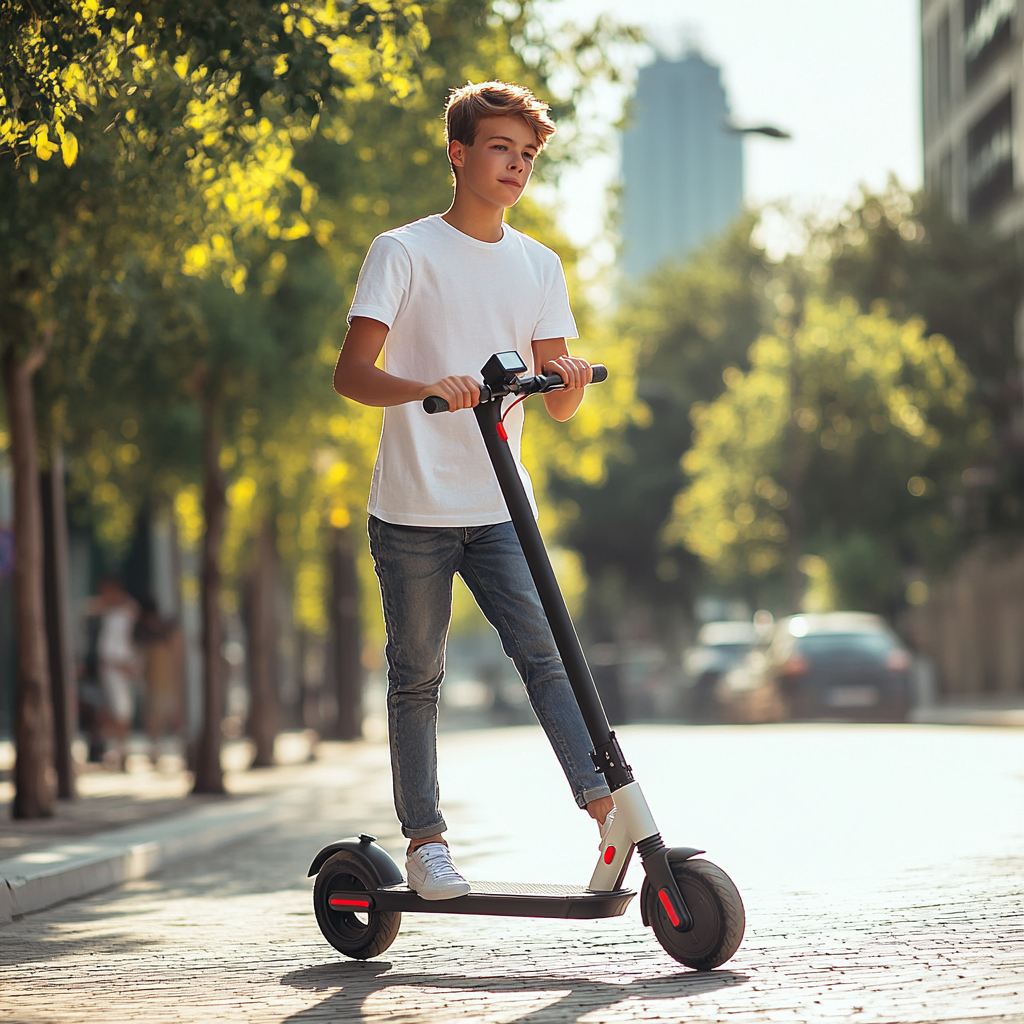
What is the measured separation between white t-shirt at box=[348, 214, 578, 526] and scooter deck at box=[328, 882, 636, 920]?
101cm

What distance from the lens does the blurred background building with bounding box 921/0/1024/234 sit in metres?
42.2

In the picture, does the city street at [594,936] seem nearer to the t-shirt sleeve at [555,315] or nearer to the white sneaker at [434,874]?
the white sneaker at [434,874]

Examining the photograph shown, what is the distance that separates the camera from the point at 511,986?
15.4 feet

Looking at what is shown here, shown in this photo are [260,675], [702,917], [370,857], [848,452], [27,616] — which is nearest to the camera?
[702,917]

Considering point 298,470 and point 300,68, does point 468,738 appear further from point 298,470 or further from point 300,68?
point 300,68

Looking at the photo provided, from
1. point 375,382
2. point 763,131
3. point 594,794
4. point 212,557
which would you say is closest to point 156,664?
point 212,557

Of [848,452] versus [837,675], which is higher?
[848,452]

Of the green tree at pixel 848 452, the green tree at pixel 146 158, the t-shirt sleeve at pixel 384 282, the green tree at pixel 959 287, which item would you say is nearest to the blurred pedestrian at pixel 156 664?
the green tree at pixel 146 158

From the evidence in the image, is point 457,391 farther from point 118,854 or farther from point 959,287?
point 959,287

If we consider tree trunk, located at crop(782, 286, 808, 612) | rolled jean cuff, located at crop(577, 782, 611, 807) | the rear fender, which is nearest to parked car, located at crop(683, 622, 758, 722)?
tree trunk, located at crop(782, 286, 808, 612)

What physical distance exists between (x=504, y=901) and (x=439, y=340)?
1.55 metres

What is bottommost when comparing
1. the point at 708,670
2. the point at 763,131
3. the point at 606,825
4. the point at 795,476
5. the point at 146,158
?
the point at 708,670

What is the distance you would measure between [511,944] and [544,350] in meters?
1.81

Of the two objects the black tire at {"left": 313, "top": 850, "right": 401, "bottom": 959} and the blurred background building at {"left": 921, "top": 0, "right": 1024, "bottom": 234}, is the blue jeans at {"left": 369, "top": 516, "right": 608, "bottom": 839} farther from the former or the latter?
the blurred background building at {"left": 921, "top": 0, "right": 1024, "bottom": 234}
